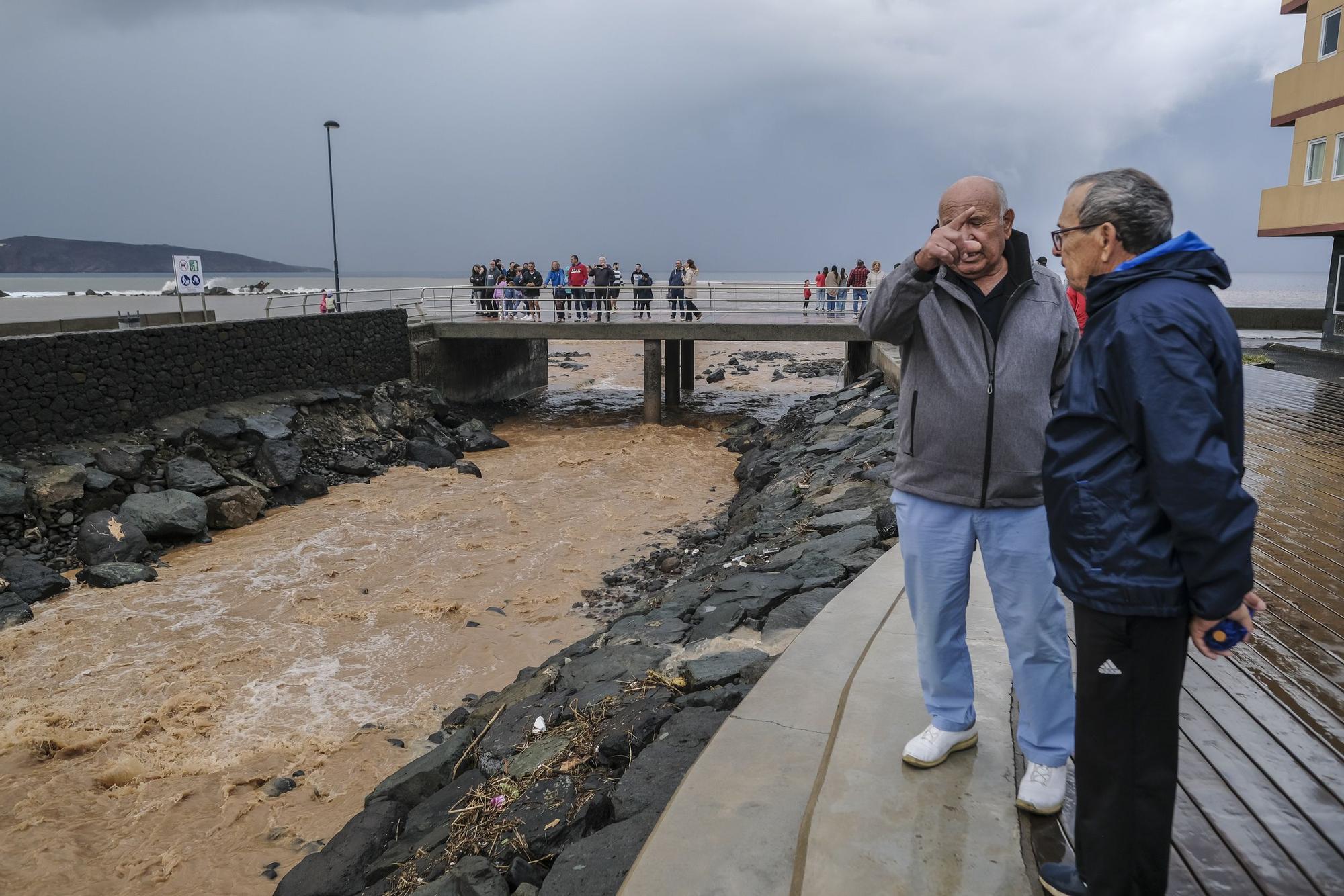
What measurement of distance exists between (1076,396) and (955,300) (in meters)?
0.79

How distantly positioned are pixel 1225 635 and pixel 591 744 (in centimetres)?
324

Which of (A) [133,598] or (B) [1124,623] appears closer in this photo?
(B) [1124,623]

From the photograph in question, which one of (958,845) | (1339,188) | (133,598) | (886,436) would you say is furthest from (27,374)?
(1339,188)

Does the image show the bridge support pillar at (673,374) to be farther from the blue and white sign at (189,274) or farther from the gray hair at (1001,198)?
the gray hair at (1001,198)

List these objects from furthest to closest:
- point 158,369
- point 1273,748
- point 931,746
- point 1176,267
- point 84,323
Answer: point 84,323 → point 158,369 → point 1273,748 → point 931,746 → point 1176,267

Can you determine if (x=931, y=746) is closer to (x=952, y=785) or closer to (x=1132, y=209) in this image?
(x=952, y=785)

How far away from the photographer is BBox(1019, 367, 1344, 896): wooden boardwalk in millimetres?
2377

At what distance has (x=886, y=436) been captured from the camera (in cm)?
1243

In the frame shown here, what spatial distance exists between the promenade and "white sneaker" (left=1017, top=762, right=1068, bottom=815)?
0.04 meters

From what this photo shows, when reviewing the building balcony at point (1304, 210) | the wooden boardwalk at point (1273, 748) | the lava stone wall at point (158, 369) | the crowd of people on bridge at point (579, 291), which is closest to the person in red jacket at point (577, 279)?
the crowd of people on bridge at point (579, 291)

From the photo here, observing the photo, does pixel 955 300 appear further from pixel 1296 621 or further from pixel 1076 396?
pixel 1296 621

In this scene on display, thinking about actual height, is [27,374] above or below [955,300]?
below

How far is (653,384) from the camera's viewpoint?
928 inches

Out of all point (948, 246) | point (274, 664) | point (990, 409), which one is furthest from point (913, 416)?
point (274, 664)
